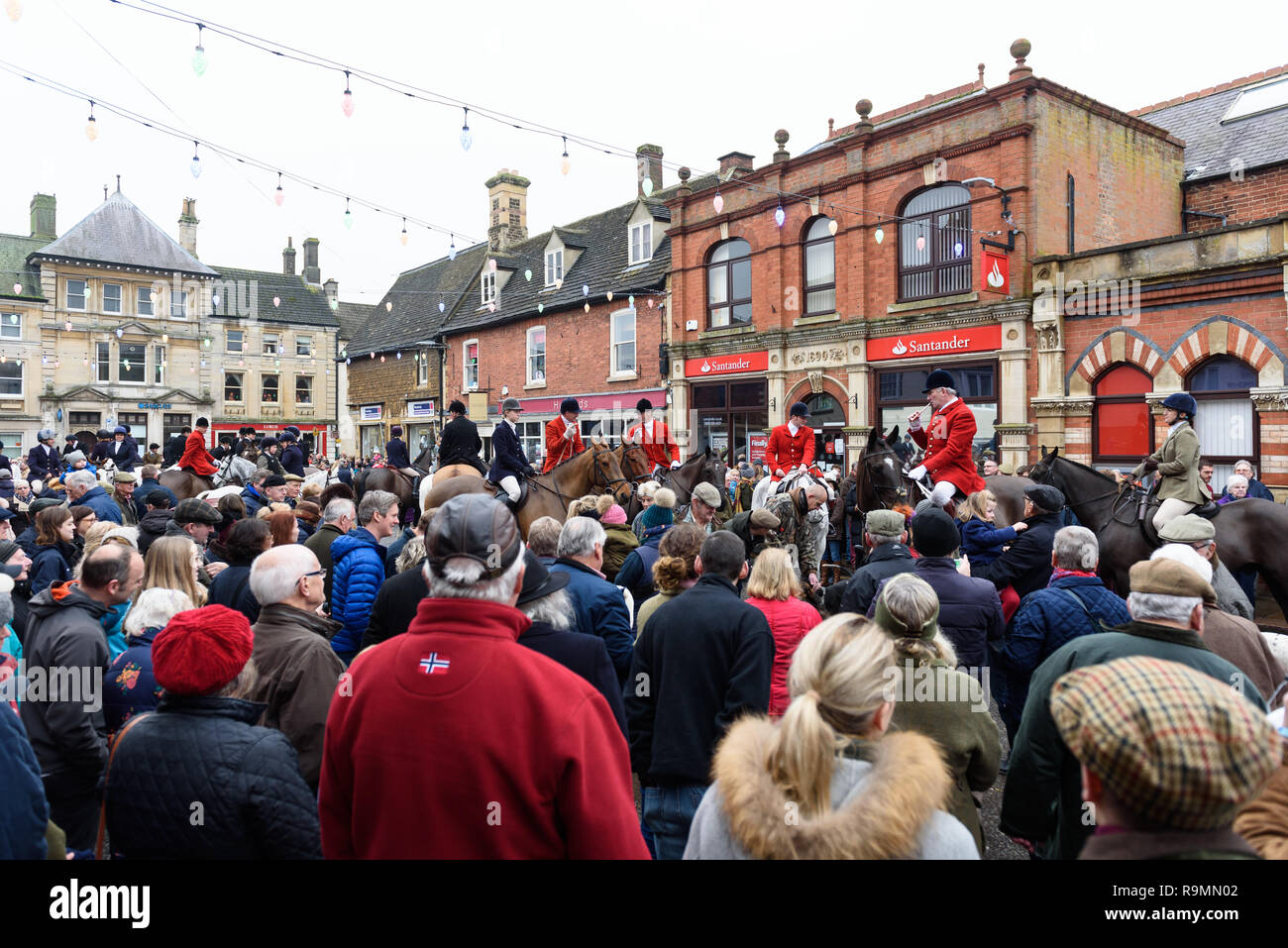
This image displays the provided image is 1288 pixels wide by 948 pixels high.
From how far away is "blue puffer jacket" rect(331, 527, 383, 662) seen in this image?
5051mm

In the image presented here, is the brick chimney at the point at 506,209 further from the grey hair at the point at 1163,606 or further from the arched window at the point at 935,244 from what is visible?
the grey hair at the point at 1163,606

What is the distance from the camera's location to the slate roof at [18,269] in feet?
119

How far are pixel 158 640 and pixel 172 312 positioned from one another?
147 ft

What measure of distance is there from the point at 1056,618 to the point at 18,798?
465cm

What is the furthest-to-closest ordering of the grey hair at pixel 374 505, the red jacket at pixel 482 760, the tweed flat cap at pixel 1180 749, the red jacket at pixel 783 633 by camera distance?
the grey hair at pixel 374 505 < the red jacket at pixel 783 633 < the red jacket at pixel 482 760 < the tweed flat cap at pixel 1180 749

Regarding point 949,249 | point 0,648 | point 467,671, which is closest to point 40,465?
point 0,648

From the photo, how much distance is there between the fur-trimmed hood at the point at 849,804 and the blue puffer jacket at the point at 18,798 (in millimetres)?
2195

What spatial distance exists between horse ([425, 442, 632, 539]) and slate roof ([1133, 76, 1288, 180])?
16264 millimetres

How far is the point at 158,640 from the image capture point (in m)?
2.58

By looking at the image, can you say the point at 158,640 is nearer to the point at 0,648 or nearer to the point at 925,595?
the point at 0,648

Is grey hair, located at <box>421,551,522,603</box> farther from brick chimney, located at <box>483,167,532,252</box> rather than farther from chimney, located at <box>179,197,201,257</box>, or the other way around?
chimney, located at <box>179,197,201,257</box>

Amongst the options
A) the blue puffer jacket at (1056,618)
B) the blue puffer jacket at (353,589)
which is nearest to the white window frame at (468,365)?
the blue puffer jacket at (353,589)

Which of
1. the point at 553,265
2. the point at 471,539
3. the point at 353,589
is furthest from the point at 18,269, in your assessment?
the point at 471,539

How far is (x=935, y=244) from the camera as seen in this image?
17.1 meters
